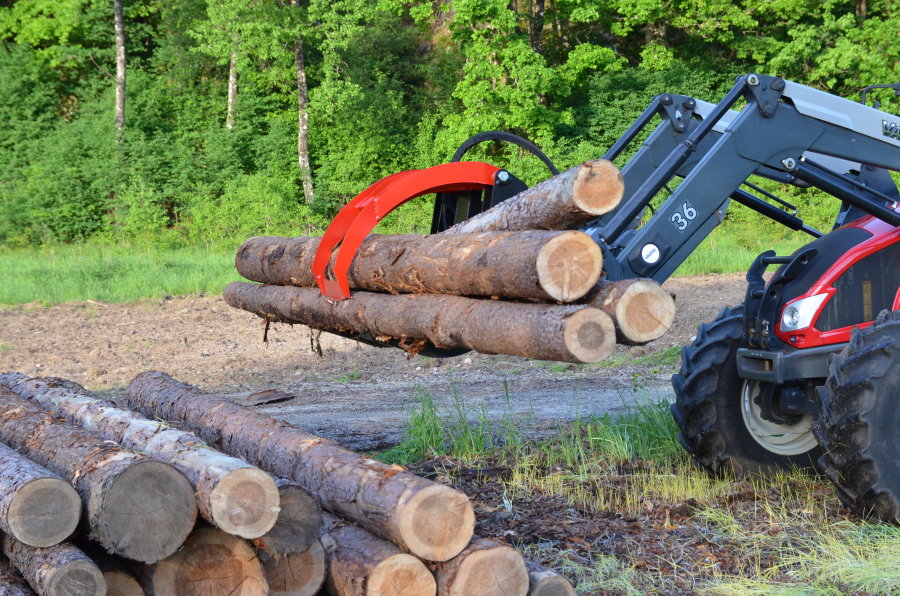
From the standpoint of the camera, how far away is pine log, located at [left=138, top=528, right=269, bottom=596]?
3.94m

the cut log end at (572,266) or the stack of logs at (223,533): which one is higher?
the cut log end at (572,266)

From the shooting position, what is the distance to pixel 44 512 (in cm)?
383

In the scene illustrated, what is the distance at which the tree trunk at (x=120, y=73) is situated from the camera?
1120 inches

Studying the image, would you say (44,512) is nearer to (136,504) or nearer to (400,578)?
(136,504)

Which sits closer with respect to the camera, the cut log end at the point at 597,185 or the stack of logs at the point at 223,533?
the stack of logs at the point at 223,533

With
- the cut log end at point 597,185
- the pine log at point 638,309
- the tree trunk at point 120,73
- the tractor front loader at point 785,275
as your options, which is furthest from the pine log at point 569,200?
the tree trunk at point 120,73

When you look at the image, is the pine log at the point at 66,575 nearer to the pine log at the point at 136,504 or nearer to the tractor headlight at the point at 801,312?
the pine log at the point at 136,504

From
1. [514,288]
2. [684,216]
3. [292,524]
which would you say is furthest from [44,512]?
[684,216]

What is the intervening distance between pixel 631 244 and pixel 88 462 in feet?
9.35

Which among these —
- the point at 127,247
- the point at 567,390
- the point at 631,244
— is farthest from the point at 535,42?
the point at 631,244

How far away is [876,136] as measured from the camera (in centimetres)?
556

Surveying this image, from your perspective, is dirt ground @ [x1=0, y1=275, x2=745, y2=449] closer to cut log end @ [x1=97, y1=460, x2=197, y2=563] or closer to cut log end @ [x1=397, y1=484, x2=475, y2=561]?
cut log end @ [x1=397, y1=484, x2=475, y2=561]

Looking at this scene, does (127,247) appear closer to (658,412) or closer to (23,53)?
(23,53)

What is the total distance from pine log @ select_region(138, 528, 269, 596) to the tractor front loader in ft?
7.24
